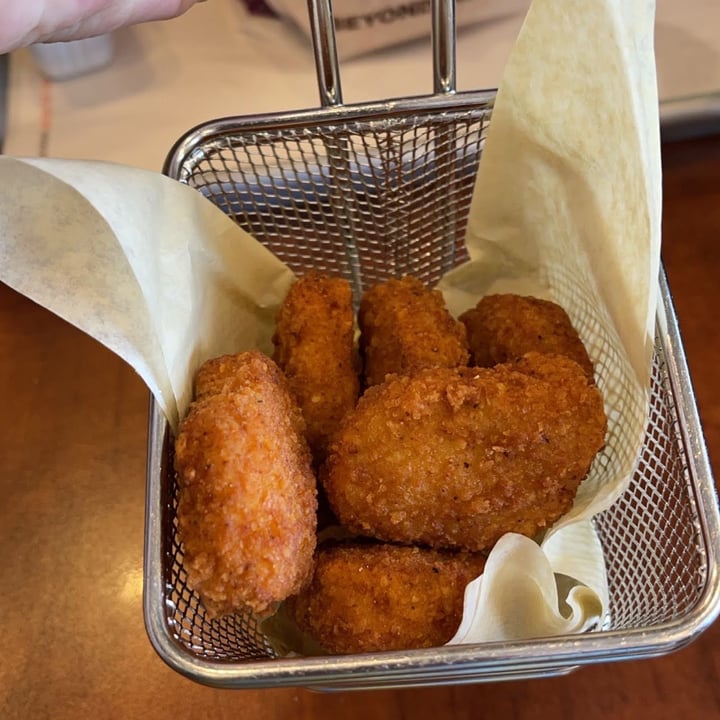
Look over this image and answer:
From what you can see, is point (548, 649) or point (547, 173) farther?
point (547, 173)

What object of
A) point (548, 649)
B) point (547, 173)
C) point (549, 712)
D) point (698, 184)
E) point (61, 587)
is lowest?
point (549, 712)

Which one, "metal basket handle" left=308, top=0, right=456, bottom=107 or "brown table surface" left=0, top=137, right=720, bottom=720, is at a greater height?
"metal basket handle" left=308, top=0, right=456, bottom=107

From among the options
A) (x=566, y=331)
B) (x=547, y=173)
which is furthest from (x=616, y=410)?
(x=547, y=173)

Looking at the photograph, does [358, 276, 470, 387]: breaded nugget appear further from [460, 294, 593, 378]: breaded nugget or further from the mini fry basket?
the mini fry basket

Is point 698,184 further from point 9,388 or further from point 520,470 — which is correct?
point 9,388

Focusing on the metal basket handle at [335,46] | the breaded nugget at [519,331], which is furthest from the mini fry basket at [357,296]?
the breaded nugget at [519,331]

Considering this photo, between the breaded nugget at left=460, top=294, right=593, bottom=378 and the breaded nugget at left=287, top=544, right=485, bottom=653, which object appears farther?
the breaded nugget at left=460, top=294, right=593, bottom=378

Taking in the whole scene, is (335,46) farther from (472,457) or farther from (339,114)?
(472,457)

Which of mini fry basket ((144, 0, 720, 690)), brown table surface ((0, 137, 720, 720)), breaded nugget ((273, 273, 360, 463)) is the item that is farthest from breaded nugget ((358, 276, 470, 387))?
brown table surface ((0, 137, 720, 720))
